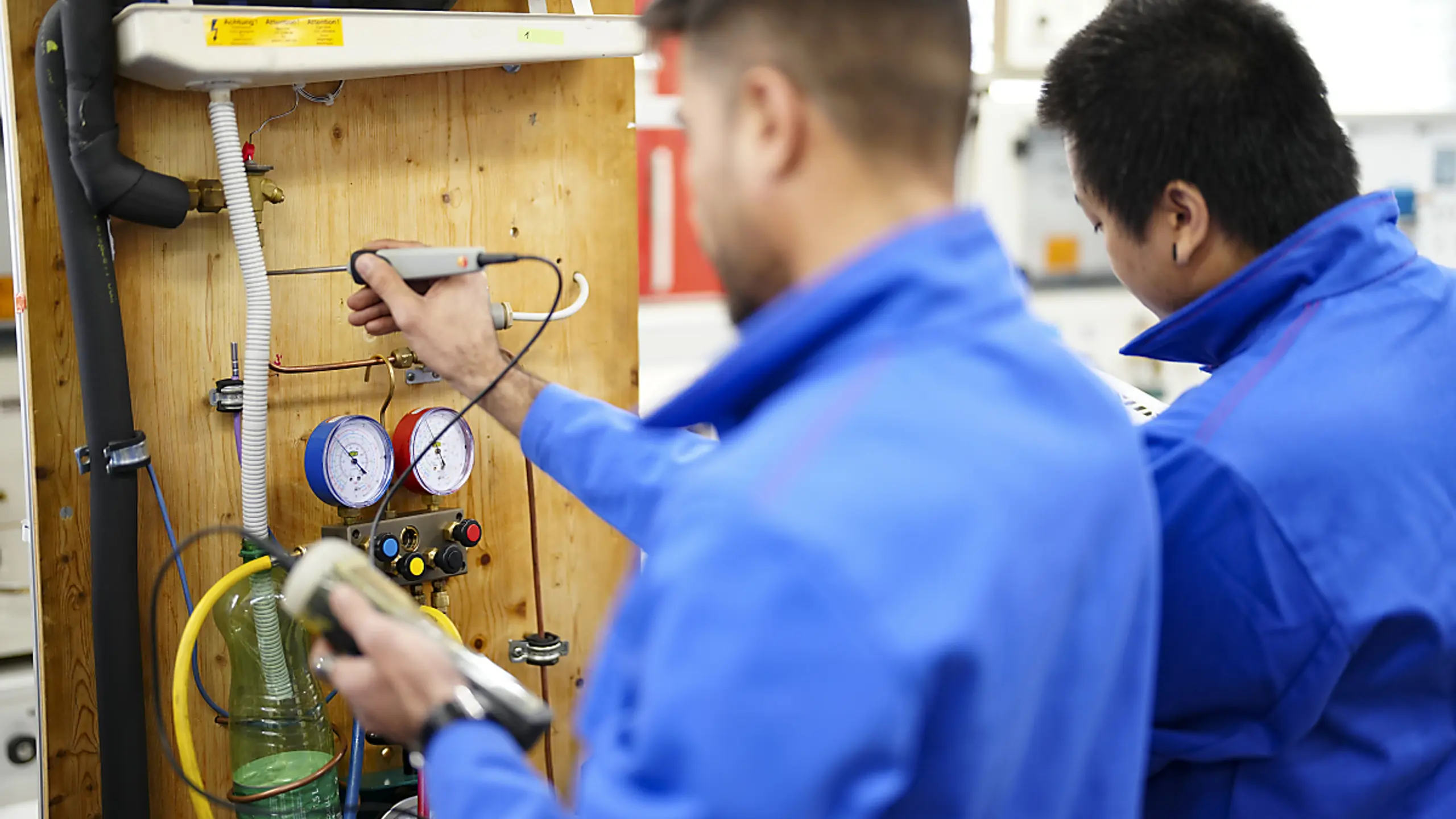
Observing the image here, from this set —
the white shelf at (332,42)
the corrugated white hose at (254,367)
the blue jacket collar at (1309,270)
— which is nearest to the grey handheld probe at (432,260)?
the corrugated white hose at (254,367)

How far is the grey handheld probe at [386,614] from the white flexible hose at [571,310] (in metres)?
0.83

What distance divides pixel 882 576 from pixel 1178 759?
2.48ft

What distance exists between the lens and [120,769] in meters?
1.58

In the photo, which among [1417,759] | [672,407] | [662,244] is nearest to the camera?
[672,407]

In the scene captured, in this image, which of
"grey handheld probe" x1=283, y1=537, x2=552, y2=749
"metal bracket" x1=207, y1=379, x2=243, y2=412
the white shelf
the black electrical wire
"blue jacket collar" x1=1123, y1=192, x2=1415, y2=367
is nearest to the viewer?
"grey handheld probe" x1=283, y1=537, x2=552, y2=749

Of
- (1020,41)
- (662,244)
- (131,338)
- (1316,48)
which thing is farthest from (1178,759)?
(1316,48)

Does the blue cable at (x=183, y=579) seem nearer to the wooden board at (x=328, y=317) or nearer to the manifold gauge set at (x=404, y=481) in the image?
the wooden board at (x=328, y=317)

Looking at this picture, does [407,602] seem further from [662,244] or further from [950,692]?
[662,244]

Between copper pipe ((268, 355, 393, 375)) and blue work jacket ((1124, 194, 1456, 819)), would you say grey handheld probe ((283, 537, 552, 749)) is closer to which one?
blue work jacket ((1124, 194, 1456, 819))

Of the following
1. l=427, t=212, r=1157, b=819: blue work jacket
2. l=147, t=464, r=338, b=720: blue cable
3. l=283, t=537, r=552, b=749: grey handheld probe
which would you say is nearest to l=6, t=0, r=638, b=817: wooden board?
l=147, t=464, r=338, b=720: blue cable

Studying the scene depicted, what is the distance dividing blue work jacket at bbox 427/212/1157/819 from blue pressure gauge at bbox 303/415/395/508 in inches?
38.4

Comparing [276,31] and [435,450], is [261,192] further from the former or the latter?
[435,450]

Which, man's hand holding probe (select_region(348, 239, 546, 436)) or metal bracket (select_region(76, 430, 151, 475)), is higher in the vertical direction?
man's hand holding probe (select_region(348, 239, 546, 436))

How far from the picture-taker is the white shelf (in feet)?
4.79
